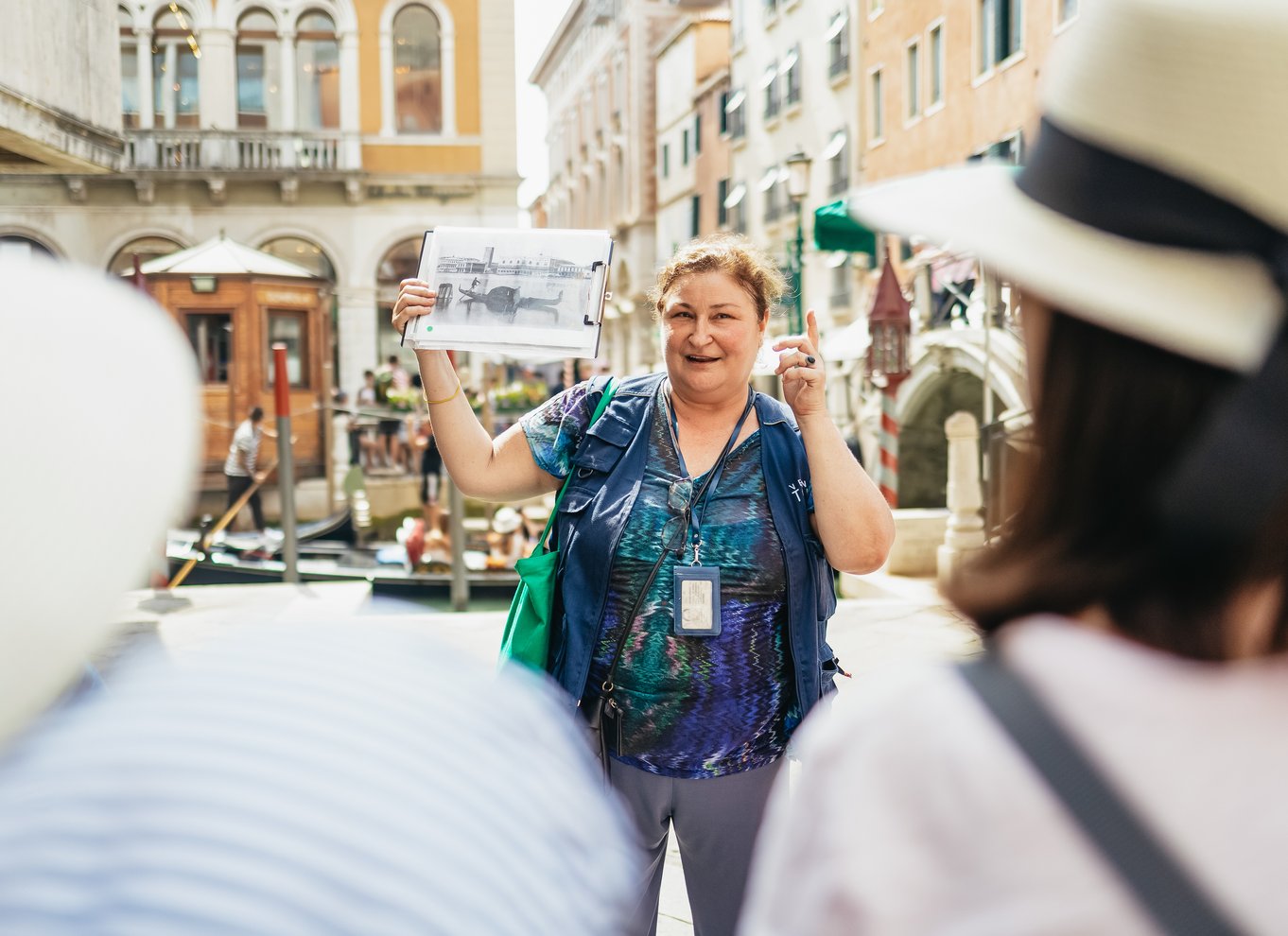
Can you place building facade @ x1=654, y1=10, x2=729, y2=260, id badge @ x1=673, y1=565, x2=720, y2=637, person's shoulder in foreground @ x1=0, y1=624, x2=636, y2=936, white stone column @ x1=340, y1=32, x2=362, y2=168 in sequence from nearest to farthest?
person's shoulder in foreground @ x1=0, y1=624, x2=636, y2=936
id badge @ x1=673, y1=565, x2=720, y2=637
white stone column @ x1=340, y1=32, x2=362, y2=168
building facade @ x1=654, y1=10, x2=729, y2=260

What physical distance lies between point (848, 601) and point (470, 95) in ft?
62.0

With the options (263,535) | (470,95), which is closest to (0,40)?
(263,535)

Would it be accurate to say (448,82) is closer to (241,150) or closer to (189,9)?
(241,150)

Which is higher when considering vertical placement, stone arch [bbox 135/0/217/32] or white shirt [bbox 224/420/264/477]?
stone arch [bbox 135/0/217/32]

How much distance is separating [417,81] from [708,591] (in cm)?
2378

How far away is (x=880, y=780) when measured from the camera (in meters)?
0.70

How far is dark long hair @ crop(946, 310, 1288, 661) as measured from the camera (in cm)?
73

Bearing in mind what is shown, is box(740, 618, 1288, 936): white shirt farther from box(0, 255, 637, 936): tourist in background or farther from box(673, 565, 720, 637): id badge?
box(673, 565, 720, 637): id badge

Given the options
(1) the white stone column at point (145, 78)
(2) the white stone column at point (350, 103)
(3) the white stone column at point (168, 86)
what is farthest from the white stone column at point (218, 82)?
(2) the white stone column at point (350, 103)

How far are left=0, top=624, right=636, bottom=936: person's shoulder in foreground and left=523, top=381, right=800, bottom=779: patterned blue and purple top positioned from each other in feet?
5.06

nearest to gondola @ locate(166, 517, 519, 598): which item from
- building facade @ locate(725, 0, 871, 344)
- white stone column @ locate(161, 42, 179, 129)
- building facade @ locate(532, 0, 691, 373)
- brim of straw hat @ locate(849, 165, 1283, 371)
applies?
brim of straw hat @ locate(849, 165, 1283, 371)

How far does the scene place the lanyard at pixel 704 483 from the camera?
222cm

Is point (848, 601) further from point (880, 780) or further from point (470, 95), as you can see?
point (470, 95)

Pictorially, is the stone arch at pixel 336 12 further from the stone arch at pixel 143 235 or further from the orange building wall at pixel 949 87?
the orange building wall at pixel 949 87
